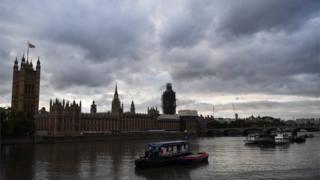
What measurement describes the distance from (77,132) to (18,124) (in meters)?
47.5

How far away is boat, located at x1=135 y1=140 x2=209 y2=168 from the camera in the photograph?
172 ft

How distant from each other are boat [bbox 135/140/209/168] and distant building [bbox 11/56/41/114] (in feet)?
371

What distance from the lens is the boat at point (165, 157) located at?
172 feet

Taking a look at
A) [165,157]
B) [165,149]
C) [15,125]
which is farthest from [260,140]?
[165,157]

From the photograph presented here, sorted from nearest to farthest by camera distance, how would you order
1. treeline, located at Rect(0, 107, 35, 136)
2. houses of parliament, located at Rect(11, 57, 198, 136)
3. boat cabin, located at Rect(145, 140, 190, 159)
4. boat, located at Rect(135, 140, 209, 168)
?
boat, located at Rect(135, 140, 209, 168), boat cabin, located at Rect(145, 140, 190, 159), treeline, located at Rect(0, 107, 35, 136), houses of parliament, located at Rect(11, 57, 198, 136)

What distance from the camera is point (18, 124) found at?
112750 millimetres

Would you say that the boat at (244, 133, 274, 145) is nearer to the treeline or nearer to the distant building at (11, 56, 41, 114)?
the treeline

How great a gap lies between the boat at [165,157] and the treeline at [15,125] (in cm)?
6058

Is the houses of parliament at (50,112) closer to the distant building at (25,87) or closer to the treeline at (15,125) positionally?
the distant building at (25,87)

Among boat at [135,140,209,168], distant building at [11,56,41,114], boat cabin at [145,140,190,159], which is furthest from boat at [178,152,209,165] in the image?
distant building at [11,56,41,114]

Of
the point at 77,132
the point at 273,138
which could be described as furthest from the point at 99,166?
the point at 77,132

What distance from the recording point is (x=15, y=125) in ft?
367

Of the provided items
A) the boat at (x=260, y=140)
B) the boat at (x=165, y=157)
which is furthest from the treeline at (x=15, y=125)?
the boat at (x=165, y=157)

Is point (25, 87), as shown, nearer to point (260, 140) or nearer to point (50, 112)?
point (50, 112)
